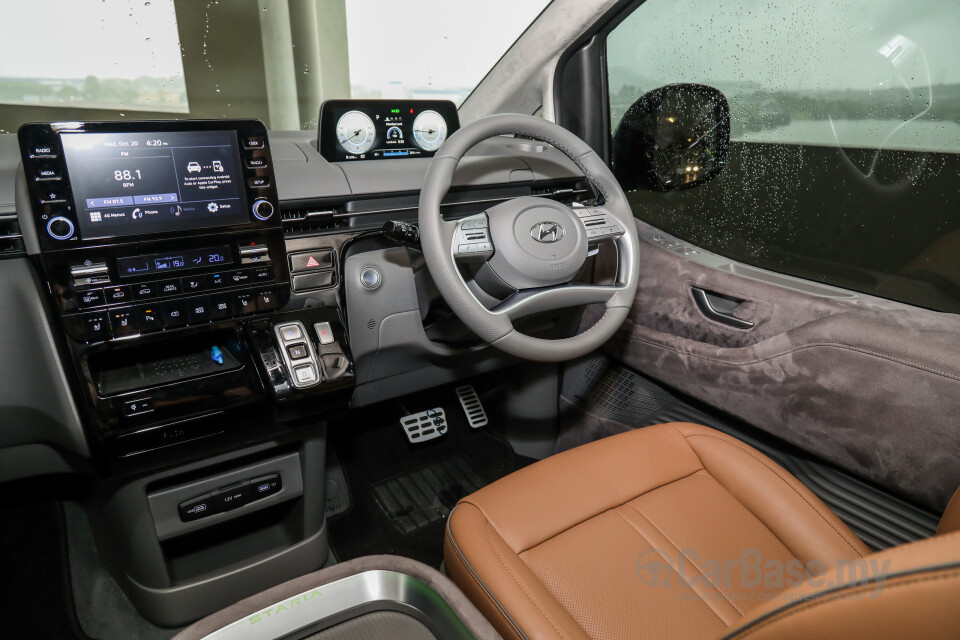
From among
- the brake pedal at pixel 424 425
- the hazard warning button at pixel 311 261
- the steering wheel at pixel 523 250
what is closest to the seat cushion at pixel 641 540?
the steering wheel at pixel 523 250

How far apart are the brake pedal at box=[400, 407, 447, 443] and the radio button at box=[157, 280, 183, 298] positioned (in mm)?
1220

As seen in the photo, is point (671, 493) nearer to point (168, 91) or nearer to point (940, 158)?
point (940, 158)

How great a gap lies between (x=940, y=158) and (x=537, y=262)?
88 centimetres

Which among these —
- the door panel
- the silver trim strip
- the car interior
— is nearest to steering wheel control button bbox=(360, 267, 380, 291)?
the car interior

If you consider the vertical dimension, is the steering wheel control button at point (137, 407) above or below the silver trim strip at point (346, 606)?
above

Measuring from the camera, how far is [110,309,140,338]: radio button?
1.07m

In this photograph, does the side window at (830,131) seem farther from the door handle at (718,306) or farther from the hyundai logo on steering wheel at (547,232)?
the hyundai logo on steering wheel at (547,232)

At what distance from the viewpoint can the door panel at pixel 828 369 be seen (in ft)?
3.77

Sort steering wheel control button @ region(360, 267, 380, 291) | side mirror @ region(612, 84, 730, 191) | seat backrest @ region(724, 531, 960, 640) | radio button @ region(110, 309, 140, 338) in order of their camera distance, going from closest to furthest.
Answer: seat backrest @ region(724, 531, 960, 640)
radio button @ region(110, 309, 140, 338)
steering wheel control button @ region(360, 267, 380, 291)
side mirror @ region(612, 84, 730, 191)

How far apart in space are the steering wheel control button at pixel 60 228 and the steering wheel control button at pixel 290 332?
404 millimetres

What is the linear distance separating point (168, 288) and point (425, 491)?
1.20 m

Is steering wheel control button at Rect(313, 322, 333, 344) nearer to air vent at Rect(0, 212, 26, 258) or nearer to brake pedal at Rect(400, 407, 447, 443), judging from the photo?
air vent at Rect(0, 212, 26, 258)

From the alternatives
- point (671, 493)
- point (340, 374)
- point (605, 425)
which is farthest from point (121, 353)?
point (605, 425)

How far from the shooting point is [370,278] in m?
1.43
